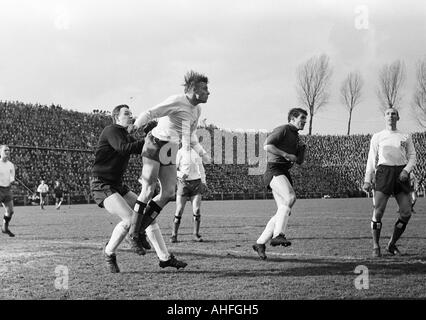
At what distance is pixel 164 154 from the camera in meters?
6.50

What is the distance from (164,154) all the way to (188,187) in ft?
13.6

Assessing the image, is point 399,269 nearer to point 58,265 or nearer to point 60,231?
point 58,265

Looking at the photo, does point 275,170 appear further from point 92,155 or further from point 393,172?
point 92,155

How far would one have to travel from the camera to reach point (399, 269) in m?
6.37

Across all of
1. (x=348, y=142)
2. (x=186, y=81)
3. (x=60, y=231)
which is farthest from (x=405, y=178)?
(x=348, y=142)

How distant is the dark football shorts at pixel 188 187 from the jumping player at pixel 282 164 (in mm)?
3195

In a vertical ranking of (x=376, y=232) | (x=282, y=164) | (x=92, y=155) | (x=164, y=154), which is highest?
(x=92, y=155)

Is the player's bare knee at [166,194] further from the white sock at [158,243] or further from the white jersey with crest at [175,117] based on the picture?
the white jersey with crest at [175,117]

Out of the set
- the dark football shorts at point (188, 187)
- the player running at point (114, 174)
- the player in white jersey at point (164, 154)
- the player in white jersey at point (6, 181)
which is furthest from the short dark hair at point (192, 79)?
the player in white jersey at point (6, 181)

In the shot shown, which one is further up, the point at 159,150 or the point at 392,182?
the point at 159,150


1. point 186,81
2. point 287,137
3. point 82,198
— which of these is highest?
point 186,81

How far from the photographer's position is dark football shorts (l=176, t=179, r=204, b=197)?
10.6 m

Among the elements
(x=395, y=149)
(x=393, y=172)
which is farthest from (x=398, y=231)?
(x=395, y=149)
